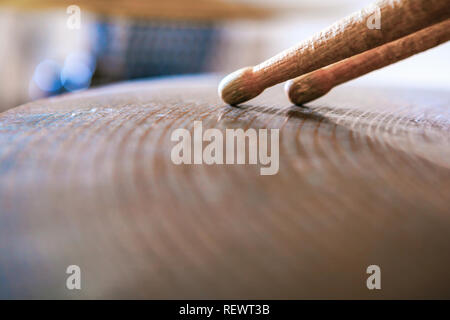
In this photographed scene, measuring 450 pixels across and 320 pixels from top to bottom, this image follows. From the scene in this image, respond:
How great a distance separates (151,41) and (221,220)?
2.58 metres

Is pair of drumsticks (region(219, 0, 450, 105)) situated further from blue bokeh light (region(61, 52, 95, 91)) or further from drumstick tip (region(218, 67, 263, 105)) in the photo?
blue bokeh light (region(61, 52, 95, 91))

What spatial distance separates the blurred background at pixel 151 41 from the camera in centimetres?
248

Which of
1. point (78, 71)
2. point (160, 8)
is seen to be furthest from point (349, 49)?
point (78, 71)

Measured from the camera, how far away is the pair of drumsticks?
31 cm

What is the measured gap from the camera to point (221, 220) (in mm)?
217

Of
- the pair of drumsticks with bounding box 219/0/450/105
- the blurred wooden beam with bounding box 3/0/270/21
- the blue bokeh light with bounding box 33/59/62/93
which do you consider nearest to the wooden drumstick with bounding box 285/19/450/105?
the pair of drumsticks with bounding box 219/0/450/105

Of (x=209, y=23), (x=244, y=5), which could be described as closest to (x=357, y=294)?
(x=244, y=5)

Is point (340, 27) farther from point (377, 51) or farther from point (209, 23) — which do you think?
point (209, 23)
